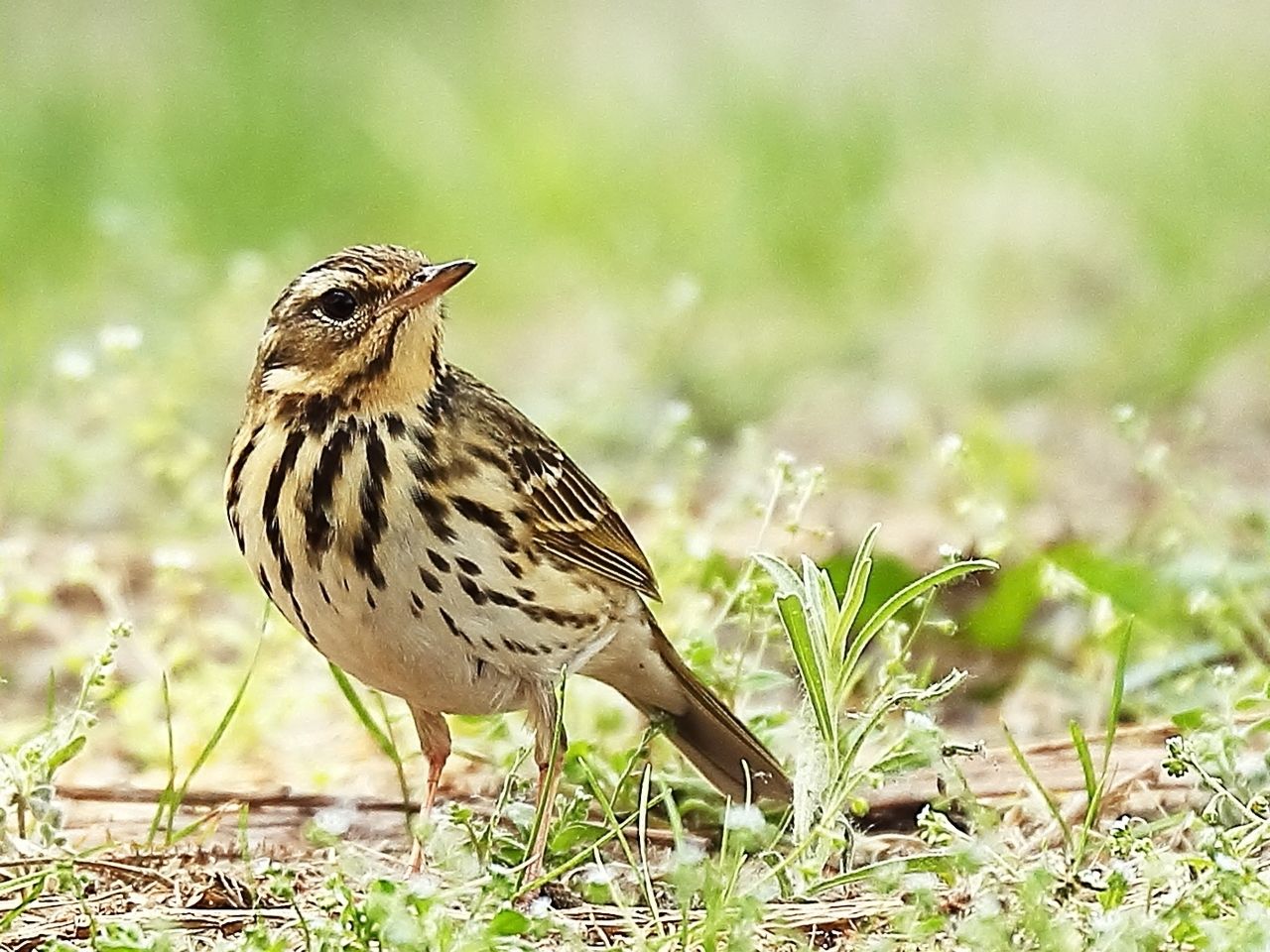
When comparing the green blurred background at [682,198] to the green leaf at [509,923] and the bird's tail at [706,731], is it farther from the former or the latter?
the green leaf at [509,923]

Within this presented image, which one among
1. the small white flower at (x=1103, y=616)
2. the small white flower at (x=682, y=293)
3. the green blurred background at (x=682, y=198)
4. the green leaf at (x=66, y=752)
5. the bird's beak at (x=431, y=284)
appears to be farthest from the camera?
the green blurred background at (x=682, y=198)

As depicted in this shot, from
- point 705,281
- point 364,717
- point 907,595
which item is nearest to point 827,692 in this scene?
point 907,595

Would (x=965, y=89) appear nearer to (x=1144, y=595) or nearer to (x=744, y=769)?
(x=1144, y=595)

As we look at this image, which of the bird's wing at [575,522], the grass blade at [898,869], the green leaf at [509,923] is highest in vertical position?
the bird's wing at [575,522]

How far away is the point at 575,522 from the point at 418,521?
18.9 inches

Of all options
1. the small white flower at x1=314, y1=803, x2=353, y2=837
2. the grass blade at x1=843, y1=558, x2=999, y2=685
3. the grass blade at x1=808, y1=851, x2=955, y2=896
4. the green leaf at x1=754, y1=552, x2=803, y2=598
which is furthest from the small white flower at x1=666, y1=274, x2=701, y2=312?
the grass blade at x1=808, y1=851, x2=955, y2=896

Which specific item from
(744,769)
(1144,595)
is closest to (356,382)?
(744,769)

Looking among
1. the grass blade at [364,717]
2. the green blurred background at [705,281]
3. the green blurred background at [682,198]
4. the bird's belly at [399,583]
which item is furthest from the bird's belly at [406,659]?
the green blurred background at [682,198]

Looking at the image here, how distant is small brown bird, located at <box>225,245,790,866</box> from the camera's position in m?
4.15

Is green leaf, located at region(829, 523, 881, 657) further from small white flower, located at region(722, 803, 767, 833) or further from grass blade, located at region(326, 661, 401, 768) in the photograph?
grass blade, located at region(326, 661, 401, 768)

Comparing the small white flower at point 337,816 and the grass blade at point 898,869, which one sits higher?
the small white flower at point 337,816

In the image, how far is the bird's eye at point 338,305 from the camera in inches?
171

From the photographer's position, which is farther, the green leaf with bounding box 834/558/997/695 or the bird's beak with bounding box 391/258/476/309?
the bird's beak with bounding box 391/258/476/309

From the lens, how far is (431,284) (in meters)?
4.32
